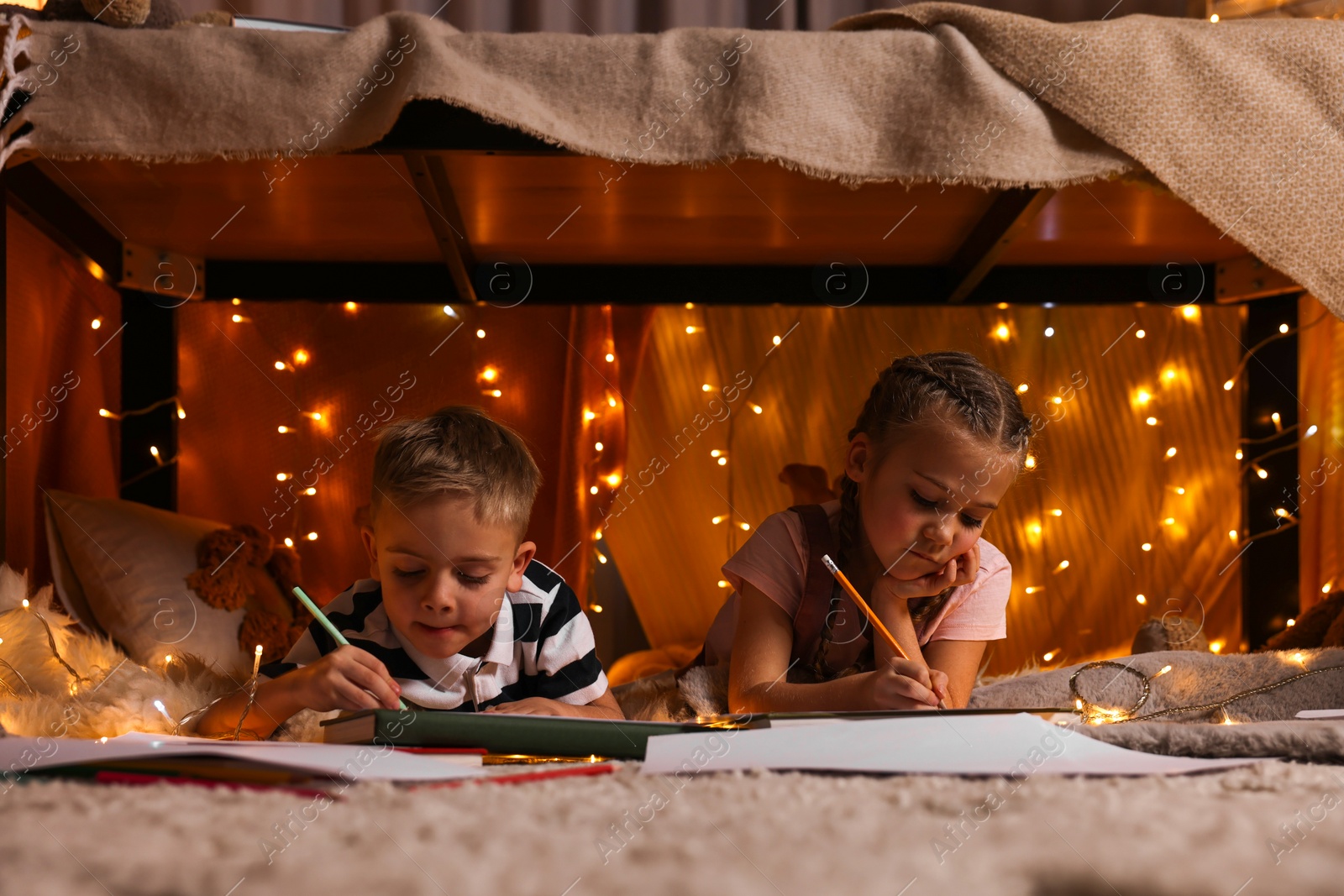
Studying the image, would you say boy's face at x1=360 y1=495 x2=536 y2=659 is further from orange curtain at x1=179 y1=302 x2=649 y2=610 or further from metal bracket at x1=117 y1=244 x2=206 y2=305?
metal bracket at x1=117 y1=244 x2=206 y2=305

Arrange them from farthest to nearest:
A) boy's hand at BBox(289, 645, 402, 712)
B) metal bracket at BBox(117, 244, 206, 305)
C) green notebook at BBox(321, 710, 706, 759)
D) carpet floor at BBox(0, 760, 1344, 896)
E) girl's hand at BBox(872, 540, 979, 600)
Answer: metal bracket at BBox(117, 244, 206, 305) < girl's hand at BBox(872, 540, 979, 600) < boy's hand at BBox(289, 645, 402, 712) < green notebook at BBox(321, 710, 706, 759) < carpet floor at BBox(0, 760, 1344, 896)

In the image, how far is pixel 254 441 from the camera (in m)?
1.51

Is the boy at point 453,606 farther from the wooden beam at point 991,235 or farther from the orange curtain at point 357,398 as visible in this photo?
the wooden beam at point 991,235

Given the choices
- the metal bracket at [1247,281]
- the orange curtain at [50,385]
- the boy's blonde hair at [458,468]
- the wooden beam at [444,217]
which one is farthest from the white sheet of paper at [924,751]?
the metal bracket at [1247,281]

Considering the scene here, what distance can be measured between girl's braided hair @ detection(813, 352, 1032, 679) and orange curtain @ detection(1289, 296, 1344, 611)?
0.65m

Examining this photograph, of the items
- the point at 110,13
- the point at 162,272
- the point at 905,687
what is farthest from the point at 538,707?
the point at 162,272

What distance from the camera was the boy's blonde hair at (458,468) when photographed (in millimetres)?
899

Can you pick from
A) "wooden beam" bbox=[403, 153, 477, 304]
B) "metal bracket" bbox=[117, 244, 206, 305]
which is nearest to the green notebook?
"wooden beam" bbox=[403, 153, 477, 304]

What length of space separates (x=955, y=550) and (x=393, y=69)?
716 millimetres

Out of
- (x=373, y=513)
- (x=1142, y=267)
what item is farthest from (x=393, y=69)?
(x=1142, y=267)

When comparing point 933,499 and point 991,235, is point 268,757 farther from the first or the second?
point 991,235

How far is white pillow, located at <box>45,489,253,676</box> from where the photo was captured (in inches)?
43.6

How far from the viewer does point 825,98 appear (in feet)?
2.78

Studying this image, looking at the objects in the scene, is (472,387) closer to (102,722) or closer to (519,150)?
(519,150)
